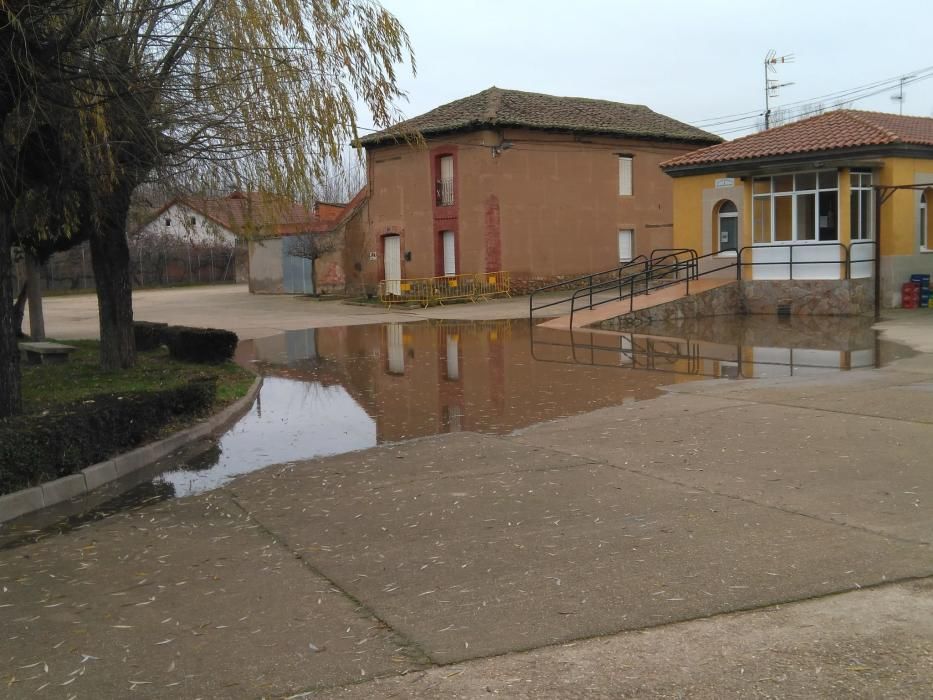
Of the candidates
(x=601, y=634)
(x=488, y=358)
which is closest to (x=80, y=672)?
(x=601, y=634)

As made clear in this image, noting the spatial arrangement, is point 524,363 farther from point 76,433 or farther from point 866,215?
point 866,215

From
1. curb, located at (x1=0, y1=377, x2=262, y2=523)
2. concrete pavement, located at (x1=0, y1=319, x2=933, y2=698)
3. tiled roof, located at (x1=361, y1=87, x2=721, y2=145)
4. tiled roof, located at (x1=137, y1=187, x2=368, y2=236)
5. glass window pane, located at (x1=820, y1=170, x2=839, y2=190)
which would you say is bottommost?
concrete pavement, located at (x1=0, y1=319, x2=933, y2=698)

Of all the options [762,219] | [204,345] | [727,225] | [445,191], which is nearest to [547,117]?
[445,191]

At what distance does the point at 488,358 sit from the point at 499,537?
11.1 m

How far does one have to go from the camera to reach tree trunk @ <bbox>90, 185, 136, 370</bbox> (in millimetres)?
14250

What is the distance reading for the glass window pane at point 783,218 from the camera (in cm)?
2475

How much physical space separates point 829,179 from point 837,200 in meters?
0.67

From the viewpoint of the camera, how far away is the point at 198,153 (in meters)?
10.9

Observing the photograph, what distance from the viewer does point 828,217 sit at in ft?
78.1

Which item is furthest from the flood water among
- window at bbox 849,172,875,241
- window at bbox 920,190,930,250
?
window at bbox 920,190,930,250

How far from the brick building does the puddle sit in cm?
1156

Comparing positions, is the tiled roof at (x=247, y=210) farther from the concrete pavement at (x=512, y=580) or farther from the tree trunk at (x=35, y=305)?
the tree trunk at (x=35, y=305)

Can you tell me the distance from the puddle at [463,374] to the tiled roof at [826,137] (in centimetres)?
462

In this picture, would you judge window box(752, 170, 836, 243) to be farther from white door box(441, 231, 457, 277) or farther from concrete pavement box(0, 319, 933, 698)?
concrete pavement box(0, 319, 933, 698)
